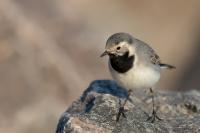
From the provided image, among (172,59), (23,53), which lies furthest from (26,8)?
(172,59)

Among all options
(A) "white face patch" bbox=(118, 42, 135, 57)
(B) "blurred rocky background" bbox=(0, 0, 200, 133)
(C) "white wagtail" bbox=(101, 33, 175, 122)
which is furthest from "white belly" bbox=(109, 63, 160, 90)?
(B) "blurred rocky background" bbox=(0, 0, 200, 133)

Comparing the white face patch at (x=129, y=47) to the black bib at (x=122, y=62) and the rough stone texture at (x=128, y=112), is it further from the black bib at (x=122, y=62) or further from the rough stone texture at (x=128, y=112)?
the rough stone texture at (x=128, y=112)

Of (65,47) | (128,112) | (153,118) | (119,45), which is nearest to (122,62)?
(119,45)

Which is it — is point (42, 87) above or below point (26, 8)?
below

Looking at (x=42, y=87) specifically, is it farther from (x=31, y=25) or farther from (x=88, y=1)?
(x=88, y=1)

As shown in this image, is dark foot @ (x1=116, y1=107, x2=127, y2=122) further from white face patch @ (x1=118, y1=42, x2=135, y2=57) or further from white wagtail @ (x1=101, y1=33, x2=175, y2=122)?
white face patch @ (x1=118, y1=42, x2=135, y2=57)

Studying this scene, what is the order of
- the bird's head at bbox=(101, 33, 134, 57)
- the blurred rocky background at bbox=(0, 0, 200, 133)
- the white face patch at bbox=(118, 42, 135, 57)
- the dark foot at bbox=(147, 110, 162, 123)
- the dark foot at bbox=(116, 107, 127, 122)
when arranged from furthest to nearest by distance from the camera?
the blurred rocky background at bbox=(0, 0, 200, 133), the white face patch at bbox=(118, 42, 135, 57), the bird's head at bbox=(101, 33, 134, 57), the dark foot at bbox=(147, 110, 162, 123), the dark foot at bbox=(116, 107, 127, 122)

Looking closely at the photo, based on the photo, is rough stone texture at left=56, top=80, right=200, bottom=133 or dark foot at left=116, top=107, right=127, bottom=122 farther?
dark foot at left=116, top=107, right=127, bottom=122
